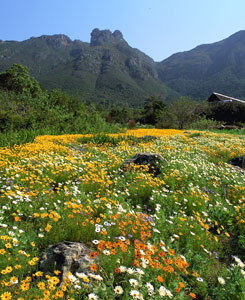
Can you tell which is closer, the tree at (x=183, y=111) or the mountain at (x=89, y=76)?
the tree at (x=183, y=111)

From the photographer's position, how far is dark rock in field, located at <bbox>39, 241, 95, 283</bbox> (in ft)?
7.53

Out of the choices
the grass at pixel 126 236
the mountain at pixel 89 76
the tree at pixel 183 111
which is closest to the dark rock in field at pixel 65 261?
the grass at pixel 126 236

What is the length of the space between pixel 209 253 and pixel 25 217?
9.85ft

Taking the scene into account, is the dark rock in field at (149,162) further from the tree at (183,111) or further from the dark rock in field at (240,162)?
the tree at (183,111)

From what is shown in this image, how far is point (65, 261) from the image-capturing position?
232 cm

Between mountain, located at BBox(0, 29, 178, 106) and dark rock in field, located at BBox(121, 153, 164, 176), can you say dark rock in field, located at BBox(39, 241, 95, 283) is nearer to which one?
dark rock in field, located at BBox(121, 153, 164, 176)

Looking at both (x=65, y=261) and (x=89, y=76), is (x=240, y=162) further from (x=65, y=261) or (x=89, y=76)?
(x=89, y=76)

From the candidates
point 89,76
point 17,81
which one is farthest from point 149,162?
point 89,76

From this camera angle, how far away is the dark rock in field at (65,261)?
2.29 metres

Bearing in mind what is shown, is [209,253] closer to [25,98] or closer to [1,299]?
[1,299]

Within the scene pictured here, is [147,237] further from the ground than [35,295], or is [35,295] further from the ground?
[35,295]

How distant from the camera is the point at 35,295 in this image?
6.10ft

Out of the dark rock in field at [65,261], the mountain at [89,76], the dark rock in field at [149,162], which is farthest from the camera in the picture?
the mountain at [89,76]

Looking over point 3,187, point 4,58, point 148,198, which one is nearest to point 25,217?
point 3,187
